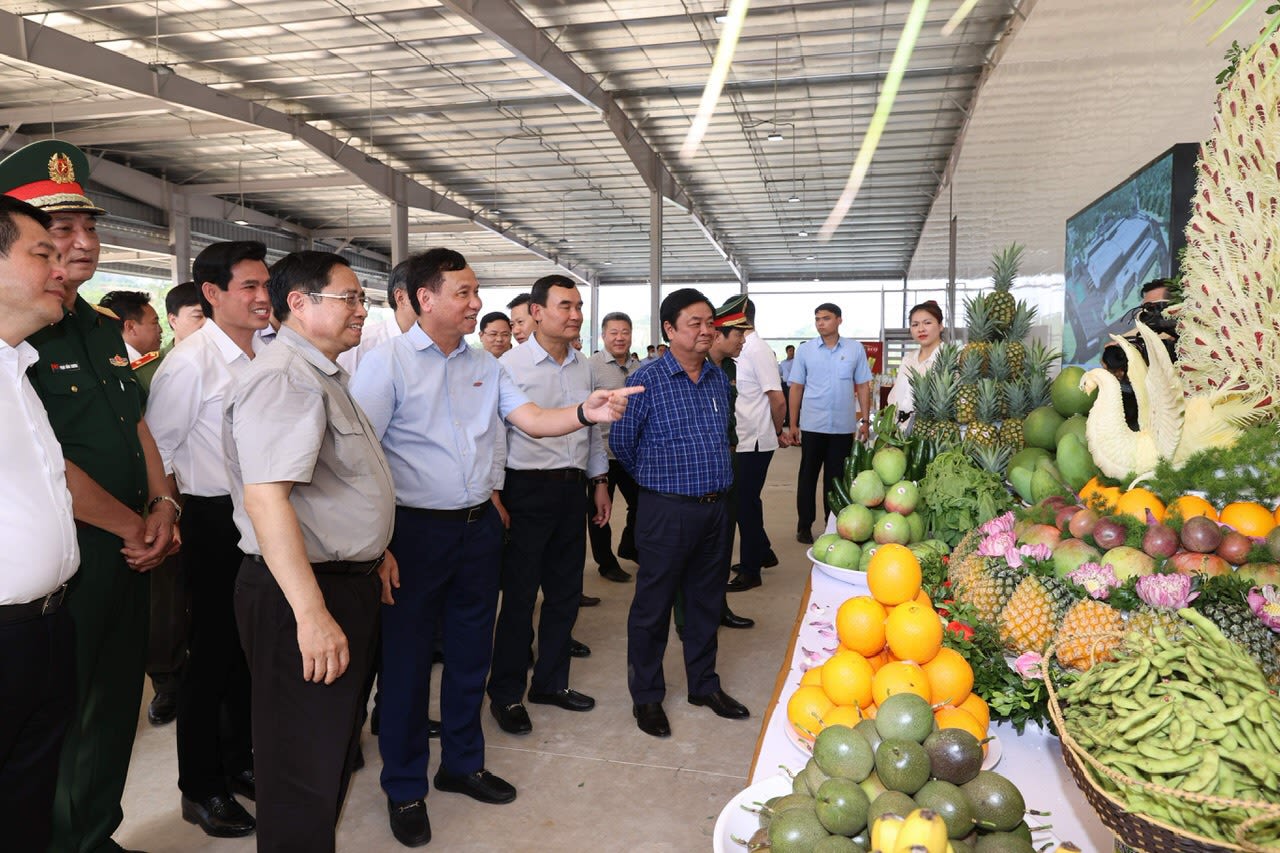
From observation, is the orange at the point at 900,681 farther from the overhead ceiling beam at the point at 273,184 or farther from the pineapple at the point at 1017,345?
the overhead ceiling beam at the point at 273,184

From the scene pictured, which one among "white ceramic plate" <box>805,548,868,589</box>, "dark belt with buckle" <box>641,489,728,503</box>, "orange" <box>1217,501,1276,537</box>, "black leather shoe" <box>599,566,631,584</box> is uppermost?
"orange" <box>1217,501,1276,537</box>

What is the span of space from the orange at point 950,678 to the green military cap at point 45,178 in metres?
2.19

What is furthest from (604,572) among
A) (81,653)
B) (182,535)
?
(81,653)

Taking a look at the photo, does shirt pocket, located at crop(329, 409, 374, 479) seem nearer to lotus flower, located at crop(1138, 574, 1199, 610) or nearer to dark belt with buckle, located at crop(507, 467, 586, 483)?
dark belt with buckle, located at crop(507, 467, 586, 483)

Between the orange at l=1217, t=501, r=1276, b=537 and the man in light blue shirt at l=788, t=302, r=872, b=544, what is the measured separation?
4.43 metres

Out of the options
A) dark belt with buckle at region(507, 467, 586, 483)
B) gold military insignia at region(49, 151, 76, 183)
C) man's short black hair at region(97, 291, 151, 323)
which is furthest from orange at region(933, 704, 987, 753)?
man's short black hair at region(97, 291, 151, 323)

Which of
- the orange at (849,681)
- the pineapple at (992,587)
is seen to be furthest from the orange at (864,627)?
the pineapple at (992,587)

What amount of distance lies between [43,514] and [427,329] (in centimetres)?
116

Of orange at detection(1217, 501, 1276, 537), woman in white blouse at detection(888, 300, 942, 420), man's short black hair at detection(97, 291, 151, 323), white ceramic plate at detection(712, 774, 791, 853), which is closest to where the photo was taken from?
white ceramic plate at detection(712, 774, 791, 853)

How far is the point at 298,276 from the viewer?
6.67ft

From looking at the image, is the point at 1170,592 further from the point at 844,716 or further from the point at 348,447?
the point at 348,447

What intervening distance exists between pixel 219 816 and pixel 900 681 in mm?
2167

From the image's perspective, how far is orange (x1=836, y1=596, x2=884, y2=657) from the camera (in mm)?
1702

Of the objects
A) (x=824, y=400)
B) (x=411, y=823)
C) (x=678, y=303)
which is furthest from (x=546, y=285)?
(x=824, y=400)
